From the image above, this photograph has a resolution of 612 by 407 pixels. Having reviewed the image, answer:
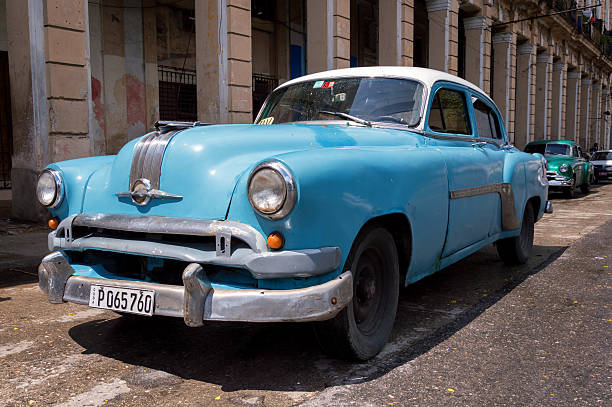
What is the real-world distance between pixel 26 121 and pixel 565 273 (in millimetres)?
7405

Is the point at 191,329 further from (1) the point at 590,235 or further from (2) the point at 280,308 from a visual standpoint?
(1) the point at 590,235

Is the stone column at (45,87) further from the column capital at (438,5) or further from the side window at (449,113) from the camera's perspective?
the column capital at (438,5)

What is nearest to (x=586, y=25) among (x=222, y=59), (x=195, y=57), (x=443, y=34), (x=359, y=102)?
(x=443, y=34)

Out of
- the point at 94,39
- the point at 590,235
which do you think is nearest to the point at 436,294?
the point at 590,235

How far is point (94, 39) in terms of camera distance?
12562 mm

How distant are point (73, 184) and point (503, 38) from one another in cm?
2291

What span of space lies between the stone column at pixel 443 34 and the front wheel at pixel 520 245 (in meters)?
13.1

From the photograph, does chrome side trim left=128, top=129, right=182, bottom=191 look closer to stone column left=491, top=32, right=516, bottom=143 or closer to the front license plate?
the front license plate

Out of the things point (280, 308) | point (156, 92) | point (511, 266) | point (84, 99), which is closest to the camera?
point (280, 308)

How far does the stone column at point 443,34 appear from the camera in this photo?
59.3 ft

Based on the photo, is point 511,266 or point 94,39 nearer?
point 511,266

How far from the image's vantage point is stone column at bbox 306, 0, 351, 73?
1296 centimetres

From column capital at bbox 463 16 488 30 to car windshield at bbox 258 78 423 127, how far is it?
18.2 metres

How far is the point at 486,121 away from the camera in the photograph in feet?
16.9
